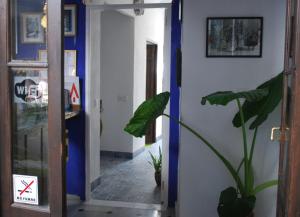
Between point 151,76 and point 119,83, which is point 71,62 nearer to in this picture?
point 119,83

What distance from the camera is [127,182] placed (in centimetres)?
473

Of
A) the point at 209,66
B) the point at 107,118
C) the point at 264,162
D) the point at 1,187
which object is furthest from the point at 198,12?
the point at 107,118

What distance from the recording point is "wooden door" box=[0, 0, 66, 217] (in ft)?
4.73

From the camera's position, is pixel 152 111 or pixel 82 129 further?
pixel 82 129

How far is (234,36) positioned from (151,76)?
461cm

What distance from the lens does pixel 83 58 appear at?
3.95 metres

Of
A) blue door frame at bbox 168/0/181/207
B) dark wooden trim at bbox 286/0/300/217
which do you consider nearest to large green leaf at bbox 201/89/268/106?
dark wooden trim at bbox 286/0/300/217

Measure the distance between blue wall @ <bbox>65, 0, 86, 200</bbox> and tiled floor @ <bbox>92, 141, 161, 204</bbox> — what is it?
1.02ft

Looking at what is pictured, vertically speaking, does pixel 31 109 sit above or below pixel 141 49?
below

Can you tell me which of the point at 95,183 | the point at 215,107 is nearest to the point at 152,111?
the point at 215,107

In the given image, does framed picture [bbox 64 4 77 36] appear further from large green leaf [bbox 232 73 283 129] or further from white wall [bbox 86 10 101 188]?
large green leaf [bbox 232 73 283 129]

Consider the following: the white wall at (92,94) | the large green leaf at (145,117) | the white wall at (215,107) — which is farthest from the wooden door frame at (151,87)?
the large green leaf at (145,117)

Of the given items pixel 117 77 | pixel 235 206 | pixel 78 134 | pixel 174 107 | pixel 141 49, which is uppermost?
pixel 141 49

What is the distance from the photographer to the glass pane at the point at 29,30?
1.46m
